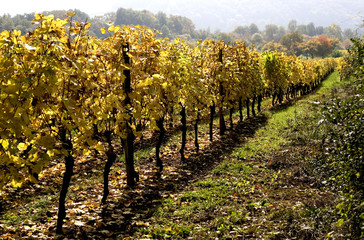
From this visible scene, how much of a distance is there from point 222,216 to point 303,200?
2.15 metres

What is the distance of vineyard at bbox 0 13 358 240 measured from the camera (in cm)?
414

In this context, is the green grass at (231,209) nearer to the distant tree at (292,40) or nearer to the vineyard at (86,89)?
the vineyard at (86,89)

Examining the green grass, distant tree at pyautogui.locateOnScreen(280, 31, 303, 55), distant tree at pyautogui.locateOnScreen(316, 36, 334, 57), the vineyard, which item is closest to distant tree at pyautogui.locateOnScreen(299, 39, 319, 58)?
distant tree at pyautogui.locateOnScreen(316, 36, 334, 57)

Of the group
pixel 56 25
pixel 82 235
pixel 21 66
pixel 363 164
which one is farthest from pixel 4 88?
pixel 363 164

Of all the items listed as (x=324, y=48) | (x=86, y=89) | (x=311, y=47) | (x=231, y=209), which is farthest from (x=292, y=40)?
(x=86, y=89)

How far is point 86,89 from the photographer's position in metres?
Result: 6.77

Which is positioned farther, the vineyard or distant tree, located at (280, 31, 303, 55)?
distant tree, located at (280, 31, 303, 55)

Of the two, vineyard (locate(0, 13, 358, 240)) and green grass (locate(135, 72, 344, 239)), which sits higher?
vineyard (locate(0, 13, 358, 240))

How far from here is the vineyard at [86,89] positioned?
4145 millimetres

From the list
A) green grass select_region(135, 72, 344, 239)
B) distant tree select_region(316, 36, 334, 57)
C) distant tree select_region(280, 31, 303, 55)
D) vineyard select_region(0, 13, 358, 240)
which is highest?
distant tree select_region(280, 31, 303, 55)

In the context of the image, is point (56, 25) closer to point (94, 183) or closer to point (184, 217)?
point (184, 217)

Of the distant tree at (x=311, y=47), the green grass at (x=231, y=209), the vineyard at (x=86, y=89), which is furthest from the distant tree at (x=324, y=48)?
the green grass at (x=231, y=209)

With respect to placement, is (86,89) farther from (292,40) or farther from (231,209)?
(292,40)

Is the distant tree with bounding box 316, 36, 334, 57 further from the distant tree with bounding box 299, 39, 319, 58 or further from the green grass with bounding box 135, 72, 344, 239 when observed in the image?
the green grass with bounding box 135, 72, 344, 239
